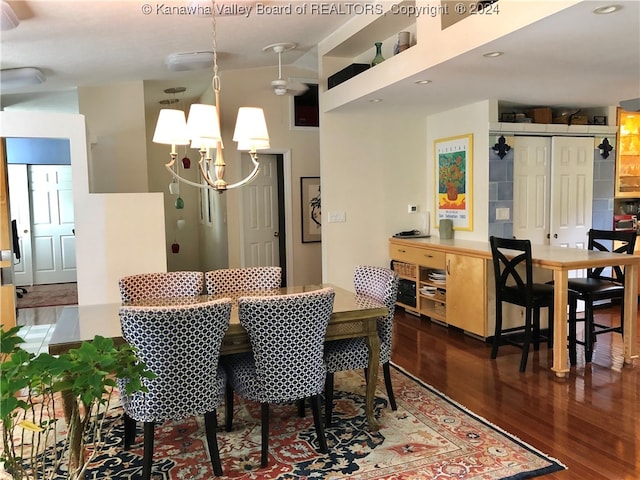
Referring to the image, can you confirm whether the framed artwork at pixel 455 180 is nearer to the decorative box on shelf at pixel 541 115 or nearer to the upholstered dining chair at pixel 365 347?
the decorative box on shelf at pixel 541 115

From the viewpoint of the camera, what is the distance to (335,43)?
5.29 metres

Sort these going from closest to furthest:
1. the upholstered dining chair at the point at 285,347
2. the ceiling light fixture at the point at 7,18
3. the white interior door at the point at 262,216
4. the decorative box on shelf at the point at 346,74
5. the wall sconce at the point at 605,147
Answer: the upholstered dining chair at the point at 285,347 < the ceiling light fixture at the point at 7,18 < the decorative box on shelf at the point at 346,74 < the wall sconce at the point at 605,147 < the white interior door at the point at 262,216

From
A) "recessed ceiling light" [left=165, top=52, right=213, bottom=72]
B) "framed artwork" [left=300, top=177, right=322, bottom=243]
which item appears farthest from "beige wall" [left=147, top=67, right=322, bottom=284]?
"recessed ceiling light" [left=165, top=52, right=213, bottom=72]

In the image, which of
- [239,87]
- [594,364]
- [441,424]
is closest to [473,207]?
[594,364]

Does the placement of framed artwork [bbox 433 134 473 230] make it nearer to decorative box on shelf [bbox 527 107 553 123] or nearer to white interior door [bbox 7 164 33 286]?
decorative box on shelf [bbox 527 107 553 123]

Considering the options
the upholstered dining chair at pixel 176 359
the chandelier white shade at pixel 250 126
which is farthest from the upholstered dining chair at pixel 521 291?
the upholstered dining chair at pixel 176 359

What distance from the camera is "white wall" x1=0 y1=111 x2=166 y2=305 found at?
182 inches

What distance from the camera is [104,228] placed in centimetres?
479

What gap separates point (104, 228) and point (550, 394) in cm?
392

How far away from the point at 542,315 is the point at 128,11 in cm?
422

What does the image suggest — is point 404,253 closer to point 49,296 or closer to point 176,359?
point 176,359

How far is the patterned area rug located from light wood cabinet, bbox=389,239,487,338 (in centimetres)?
152

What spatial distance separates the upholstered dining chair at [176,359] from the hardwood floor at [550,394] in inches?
65.6

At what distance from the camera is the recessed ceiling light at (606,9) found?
251cm
